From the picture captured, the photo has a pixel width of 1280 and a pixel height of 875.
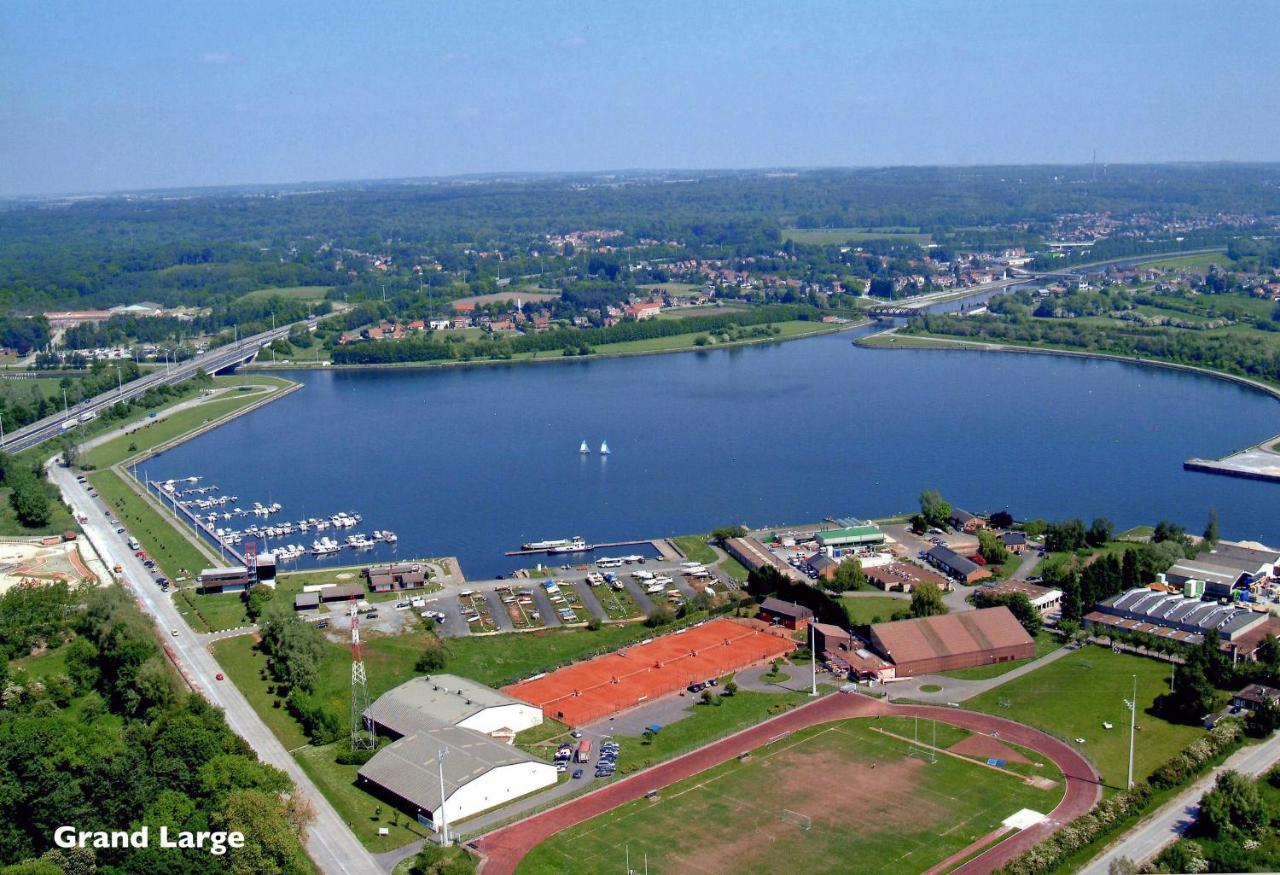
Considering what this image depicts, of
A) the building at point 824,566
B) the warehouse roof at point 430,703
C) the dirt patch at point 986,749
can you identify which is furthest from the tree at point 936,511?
the warehouse roof at point 430,703

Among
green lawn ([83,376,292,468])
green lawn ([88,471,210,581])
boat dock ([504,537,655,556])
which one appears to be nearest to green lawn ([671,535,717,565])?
boat dock ([504,537,655,556])

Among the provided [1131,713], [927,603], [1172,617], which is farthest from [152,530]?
[1172,617]

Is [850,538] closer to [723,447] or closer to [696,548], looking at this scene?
[696,548]

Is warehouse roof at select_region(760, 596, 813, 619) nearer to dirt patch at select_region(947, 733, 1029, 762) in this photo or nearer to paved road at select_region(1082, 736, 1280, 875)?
dirt patch at select_region(947, 733, 1029, 762)

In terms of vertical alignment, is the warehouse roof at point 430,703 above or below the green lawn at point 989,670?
above

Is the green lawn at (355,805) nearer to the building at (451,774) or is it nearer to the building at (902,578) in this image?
the building at (451,774)
